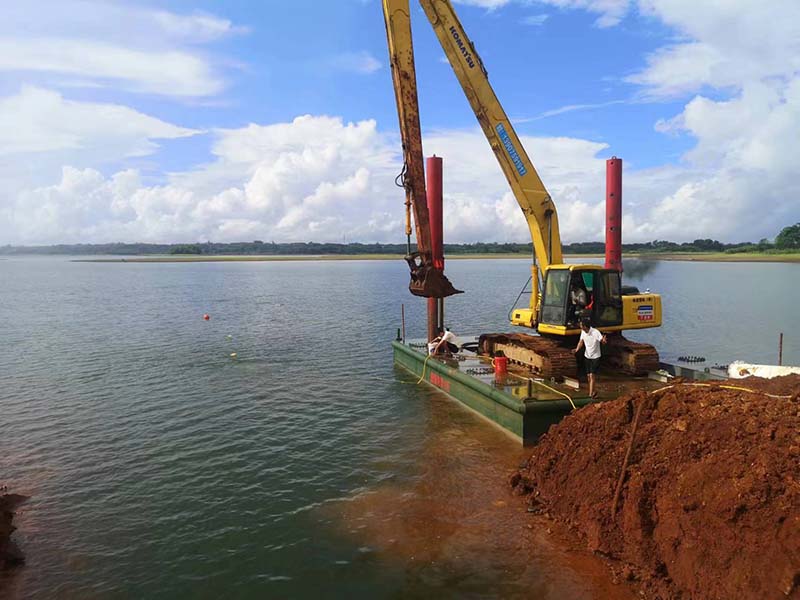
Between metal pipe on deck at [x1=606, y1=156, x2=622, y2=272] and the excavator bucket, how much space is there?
5411 mm

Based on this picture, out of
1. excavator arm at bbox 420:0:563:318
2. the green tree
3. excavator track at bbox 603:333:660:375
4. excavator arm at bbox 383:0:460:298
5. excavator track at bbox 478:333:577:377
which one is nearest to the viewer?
excavator track at bbox 478:333:577:377

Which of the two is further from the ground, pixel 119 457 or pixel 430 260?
pixel 430 260

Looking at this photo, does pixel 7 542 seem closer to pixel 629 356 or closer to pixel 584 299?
pixel 584 299

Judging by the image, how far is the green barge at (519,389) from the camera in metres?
11.0

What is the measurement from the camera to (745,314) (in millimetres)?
34219

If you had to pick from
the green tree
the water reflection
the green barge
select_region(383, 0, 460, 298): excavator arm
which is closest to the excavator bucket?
select_region(383, 0, 460, 298): excavator arm

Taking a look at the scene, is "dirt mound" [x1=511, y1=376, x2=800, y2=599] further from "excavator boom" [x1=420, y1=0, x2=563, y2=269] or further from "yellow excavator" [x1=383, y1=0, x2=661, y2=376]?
"excavator boom" [x1=420, y1=0, x2=563, y2=269]

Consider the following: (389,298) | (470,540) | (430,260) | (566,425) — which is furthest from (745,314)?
(470,540)

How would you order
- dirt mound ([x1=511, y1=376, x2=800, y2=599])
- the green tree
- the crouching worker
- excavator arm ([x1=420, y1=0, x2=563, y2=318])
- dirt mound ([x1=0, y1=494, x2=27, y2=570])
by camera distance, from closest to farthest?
dirt mound ([x1=511, y1=376, x2=800, y2=599])
dirt mound ([x1=0, y1=494, x2=27, y2=570])
excavator arm ([x1=420, y1=0, x2=563, y2=318])
the crouching worker
the green tree

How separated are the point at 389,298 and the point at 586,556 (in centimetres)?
3954

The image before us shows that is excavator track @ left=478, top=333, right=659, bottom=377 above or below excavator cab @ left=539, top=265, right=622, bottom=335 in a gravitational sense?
below

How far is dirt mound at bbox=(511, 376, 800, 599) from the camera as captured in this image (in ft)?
18.0

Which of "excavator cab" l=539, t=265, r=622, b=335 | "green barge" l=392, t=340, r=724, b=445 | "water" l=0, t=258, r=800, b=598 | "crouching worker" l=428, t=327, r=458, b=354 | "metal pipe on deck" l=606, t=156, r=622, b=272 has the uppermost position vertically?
"metal pipe on deck" l=606, t=156, r=622, b=272

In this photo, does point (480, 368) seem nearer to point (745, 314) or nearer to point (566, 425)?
point (566, 425)
